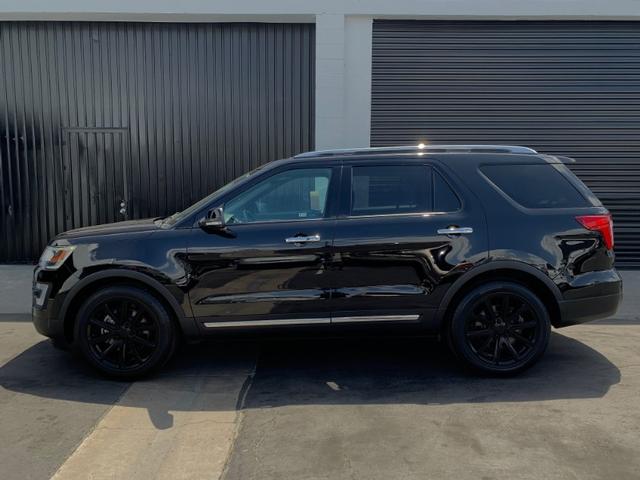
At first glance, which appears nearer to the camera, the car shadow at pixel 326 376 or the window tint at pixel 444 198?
the car shadow at pixel 326 376

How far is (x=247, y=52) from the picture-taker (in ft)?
30.4

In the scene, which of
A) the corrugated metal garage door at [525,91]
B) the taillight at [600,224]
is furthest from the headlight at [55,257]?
the corrugated metal garage door at [525,91]

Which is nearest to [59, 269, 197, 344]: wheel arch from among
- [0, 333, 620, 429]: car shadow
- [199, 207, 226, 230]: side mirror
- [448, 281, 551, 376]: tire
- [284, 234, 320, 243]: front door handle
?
[0, 333, 620, 429]: car shadow

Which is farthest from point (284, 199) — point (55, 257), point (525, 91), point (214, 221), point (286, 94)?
point (525, 91)

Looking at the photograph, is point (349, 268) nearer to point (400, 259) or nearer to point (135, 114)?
A: point (400, 259)

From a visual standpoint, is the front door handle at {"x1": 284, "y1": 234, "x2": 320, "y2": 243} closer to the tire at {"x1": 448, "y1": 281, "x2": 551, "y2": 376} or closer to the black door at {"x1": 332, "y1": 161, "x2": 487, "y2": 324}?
the black door at {"x1": 332, "y1": 161, "x2": 487, "y2": 324}

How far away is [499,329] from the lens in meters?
4.75

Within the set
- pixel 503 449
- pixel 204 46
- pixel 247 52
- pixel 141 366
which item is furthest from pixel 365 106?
pixel 503 449

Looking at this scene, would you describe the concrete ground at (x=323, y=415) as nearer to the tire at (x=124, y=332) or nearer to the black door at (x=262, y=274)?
the tire at (x=124, y=332)

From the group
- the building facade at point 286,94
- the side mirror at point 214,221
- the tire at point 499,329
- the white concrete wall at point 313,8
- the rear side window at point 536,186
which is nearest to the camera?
the side mirror at point 214,221

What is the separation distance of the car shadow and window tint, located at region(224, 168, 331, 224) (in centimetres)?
134

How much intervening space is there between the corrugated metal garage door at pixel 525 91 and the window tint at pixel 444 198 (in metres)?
4.71

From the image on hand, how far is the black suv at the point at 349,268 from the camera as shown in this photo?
15.3 feet

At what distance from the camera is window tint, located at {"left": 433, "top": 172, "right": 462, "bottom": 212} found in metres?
4.79
